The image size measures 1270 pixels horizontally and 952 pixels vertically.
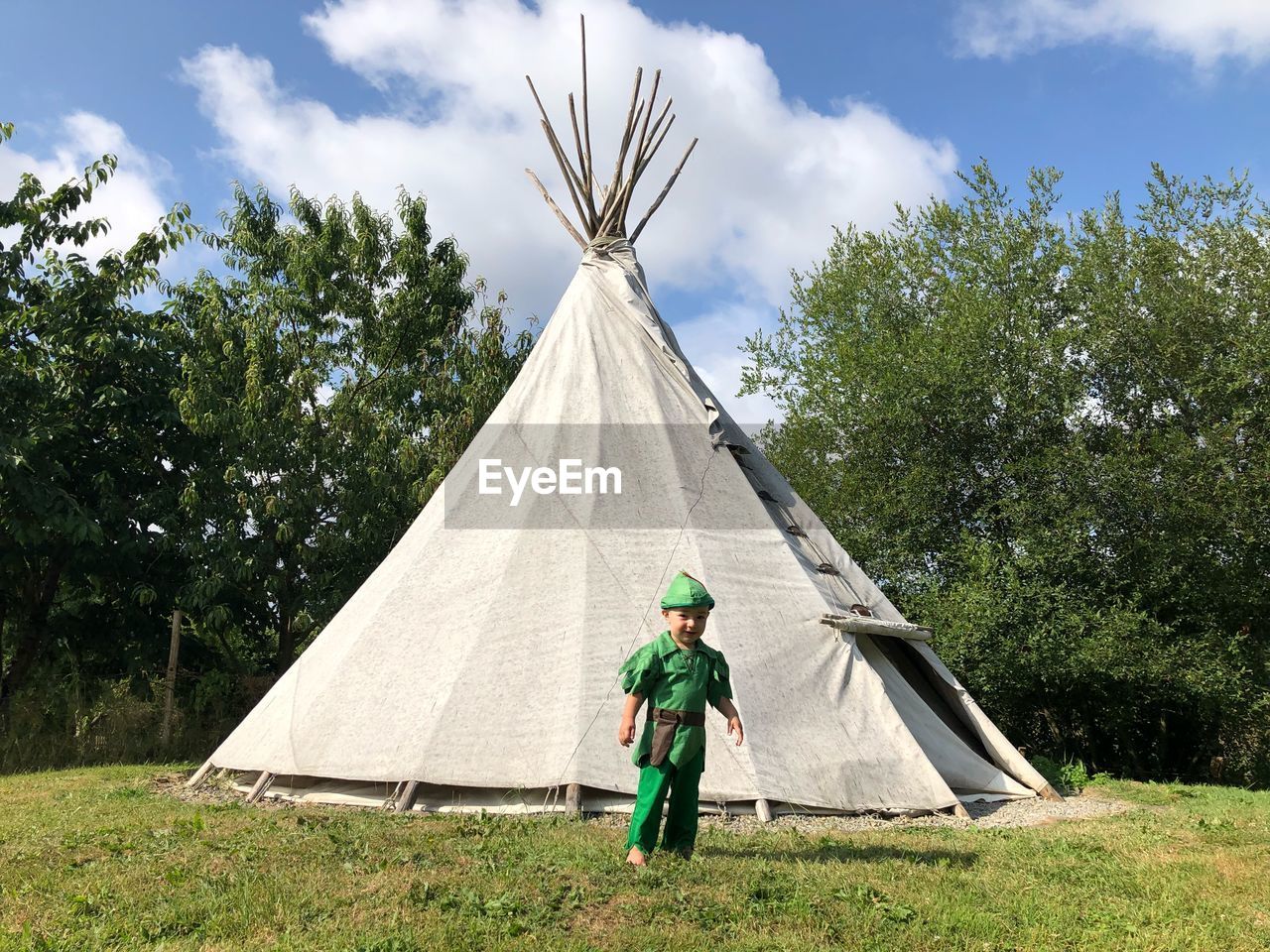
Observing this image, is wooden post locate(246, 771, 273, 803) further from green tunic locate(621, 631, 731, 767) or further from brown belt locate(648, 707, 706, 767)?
brown belt locate(648, 707, 706, 767)

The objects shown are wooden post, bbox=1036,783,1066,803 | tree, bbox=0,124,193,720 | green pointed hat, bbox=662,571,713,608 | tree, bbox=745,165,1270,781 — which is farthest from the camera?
tree, bbox=745,165,1270,781

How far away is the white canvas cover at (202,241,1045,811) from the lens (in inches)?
247

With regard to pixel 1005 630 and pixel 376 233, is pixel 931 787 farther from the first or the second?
pixel 376 233

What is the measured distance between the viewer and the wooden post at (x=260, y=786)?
6.56 meters

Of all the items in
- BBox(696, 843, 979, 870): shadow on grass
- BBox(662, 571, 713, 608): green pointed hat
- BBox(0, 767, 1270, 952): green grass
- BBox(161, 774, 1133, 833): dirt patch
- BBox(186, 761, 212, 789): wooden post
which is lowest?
BBox(0, 767, 1270, 952): green grass

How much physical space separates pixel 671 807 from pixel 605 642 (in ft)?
6.42

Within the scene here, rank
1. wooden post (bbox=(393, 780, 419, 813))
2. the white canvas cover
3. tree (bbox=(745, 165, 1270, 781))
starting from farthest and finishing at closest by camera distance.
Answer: tree (bbox=(745, 165, 1270, 781)) → the white canvas cover → wooden post (bbox=(393, 780, 419, 813))

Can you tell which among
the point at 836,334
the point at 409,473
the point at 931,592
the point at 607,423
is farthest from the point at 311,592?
the point at 836,334

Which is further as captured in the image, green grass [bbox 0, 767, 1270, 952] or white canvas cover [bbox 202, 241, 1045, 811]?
white canvas cover [bbox 202, 241, 1045, 811]

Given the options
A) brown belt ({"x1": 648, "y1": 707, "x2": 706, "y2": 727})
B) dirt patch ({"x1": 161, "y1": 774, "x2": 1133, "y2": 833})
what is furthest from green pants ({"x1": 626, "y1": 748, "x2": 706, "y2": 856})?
dirt patch ({"x1": 161, "y1": 774, "x2": 1133, "y2": 833})

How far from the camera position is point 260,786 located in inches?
261

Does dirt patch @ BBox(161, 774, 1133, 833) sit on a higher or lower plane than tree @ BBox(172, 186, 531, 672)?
lower

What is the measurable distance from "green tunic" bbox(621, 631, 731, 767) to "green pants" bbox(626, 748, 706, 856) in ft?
0.24

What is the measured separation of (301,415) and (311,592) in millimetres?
2153
